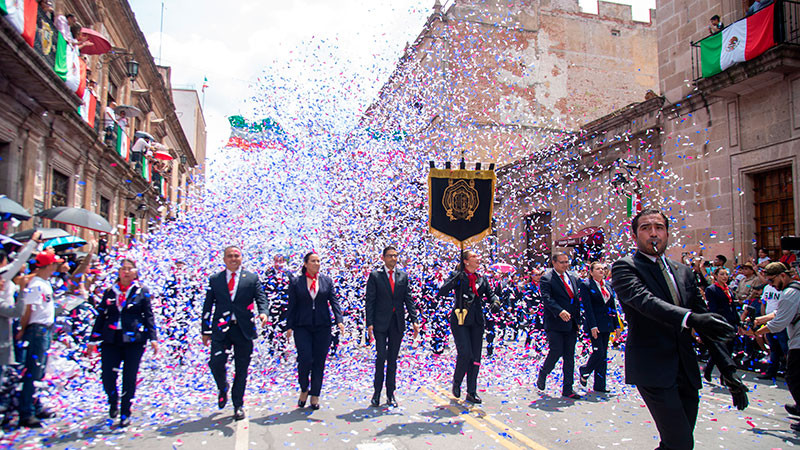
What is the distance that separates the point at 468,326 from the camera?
6641 millimetres

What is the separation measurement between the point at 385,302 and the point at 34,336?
3.60 metres

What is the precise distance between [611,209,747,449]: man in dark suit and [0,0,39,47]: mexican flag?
1141cm

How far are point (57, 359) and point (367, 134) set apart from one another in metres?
6.10

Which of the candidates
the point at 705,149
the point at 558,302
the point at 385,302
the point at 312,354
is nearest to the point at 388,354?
the point at 385,302

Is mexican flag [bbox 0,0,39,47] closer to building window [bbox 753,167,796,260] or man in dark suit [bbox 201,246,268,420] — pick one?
man in dark suit [bbox 201,246,268,420]

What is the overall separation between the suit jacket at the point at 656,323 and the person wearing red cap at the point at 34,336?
17.1 feet

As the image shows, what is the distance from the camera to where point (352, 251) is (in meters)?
9.33

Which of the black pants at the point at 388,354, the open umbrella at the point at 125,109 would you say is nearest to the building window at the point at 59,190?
the open umbrella at the point at 125,109

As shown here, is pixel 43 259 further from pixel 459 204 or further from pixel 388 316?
pixel 459 204

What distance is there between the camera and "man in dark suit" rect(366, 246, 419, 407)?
→ 6430 millimetres

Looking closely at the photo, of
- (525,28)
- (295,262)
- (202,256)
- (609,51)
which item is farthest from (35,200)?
(609,51)

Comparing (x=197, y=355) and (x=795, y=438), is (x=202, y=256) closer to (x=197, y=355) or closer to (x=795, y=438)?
(x=197, y=355)

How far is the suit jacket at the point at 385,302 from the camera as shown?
261 inches

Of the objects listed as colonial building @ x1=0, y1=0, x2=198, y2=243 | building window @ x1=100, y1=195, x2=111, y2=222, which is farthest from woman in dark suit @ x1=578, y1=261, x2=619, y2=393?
building window @ x1=100, y1=195, x2=111, y2=222
